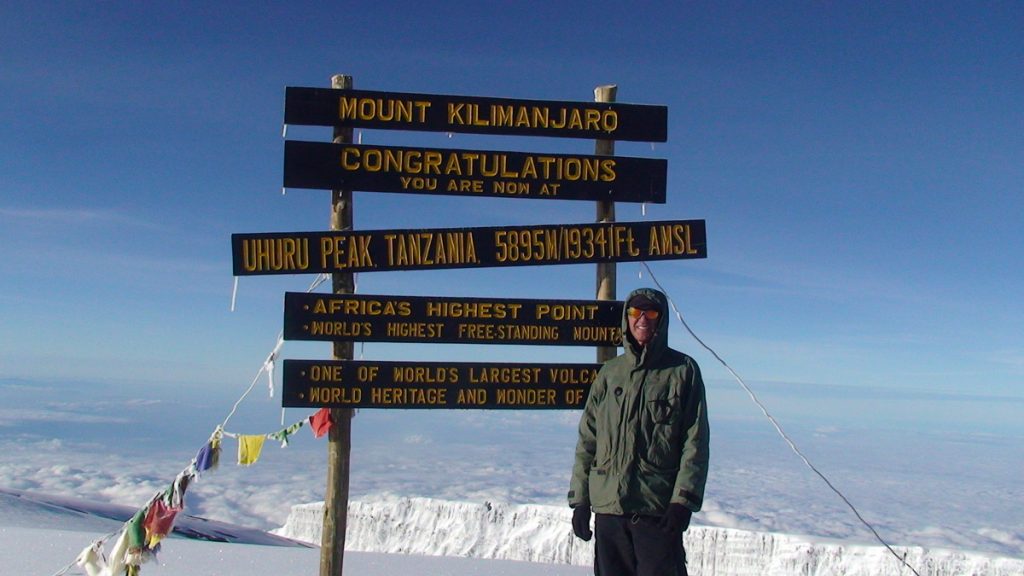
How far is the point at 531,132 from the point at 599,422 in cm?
286

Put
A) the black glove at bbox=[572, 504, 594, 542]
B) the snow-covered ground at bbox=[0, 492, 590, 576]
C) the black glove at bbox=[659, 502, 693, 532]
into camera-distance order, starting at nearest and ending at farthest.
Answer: the black glove at bbox=[659, 502, 693, 532] < the black glove at bbox=[572, 504, 594, 542] < the snow-covered ground at bbox=[0, 492, 590, 576]

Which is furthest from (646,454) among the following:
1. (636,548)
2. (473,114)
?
(473,114)

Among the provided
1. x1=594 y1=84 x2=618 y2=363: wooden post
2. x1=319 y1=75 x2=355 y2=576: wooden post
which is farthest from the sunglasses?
x1=319 y1=75 x2=355 y2=576: wooden post

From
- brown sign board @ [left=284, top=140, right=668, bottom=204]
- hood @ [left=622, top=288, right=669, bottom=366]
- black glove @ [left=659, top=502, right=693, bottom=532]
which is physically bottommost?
black glove @ [left=659, top=502, right=693, bottom=532]

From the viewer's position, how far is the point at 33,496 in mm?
11312

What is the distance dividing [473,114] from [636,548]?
147 inches

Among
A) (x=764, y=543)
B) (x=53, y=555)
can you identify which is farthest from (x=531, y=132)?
(x=764, y=543)

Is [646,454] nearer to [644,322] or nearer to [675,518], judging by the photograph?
[675,518]

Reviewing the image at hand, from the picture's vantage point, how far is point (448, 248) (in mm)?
6008

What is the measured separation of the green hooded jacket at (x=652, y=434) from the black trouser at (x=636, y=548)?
0.32 ft

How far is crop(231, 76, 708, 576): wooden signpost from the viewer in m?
5.87

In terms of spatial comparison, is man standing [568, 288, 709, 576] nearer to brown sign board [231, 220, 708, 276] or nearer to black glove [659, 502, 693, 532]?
black glove [659, 502, 693, 532]

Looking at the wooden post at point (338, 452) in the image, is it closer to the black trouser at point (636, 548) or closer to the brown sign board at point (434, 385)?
the brown sign board at point (434, 385)

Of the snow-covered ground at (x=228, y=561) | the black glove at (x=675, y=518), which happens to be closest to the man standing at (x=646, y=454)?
the black glove at (x=675, y=518)
